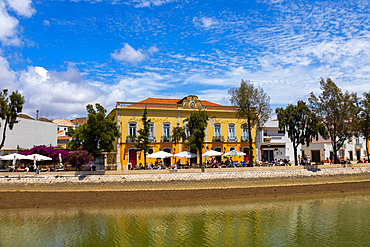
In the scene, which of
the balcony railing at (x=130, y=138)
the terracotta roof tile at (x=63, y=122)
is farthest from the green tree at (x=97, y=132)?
the terracotta roof tile at (x=63, y=122)

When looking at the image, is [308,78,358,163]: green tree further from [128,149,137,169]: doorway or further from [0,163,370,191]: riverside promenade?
[128,149,137,169]: doorway

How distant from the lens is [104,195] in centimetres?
2562

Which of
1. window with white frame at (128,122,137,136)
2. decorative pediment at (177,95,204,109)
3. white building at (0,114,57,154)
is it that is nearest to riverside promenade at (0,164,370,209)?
window with white frame at (128,122,137,136)

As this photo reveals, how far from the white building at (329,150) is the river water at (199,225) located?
70.3ft

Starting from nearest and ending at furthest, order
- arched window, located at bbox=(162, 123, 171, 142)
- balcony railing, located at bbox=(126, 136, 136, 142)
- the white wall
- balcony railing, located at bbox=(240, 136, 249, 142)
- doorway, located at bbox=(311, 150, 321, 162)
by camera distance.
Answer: balcony railing, located at bbox=(126, 136, 136, 142), arched window, located at bbox=(162, 123, 171, 142), balcony railing, located at bbox=(240, 136, 249, 142), the white wall, doorway, located at bbox=(311, 150, 321, 162)

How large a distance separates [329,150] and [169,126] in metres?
24.9

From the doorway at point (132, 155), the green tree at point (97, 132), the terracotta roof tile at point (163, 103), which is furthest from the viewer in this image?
the terracotta roof tile at point (163, 103)

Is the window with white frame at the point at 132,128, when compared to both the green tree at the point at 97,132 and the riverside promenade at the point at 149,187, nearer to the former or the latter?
the green tree at the point at 97,132

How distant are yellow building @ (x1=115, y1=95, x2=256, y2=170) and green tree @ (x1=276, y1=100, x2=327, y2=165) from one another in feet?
24.4

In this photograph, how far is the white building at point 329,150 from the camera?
45344 millimetres

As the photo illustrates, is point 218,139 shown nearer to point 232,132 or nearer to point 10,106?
point 232,132

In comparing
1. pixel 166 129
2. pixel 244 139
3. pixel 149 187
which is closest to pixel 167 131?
pixel 166 129

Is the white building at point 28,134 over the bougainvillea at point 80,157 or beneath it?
over

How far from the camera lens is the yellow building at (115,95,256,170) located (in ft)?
121
